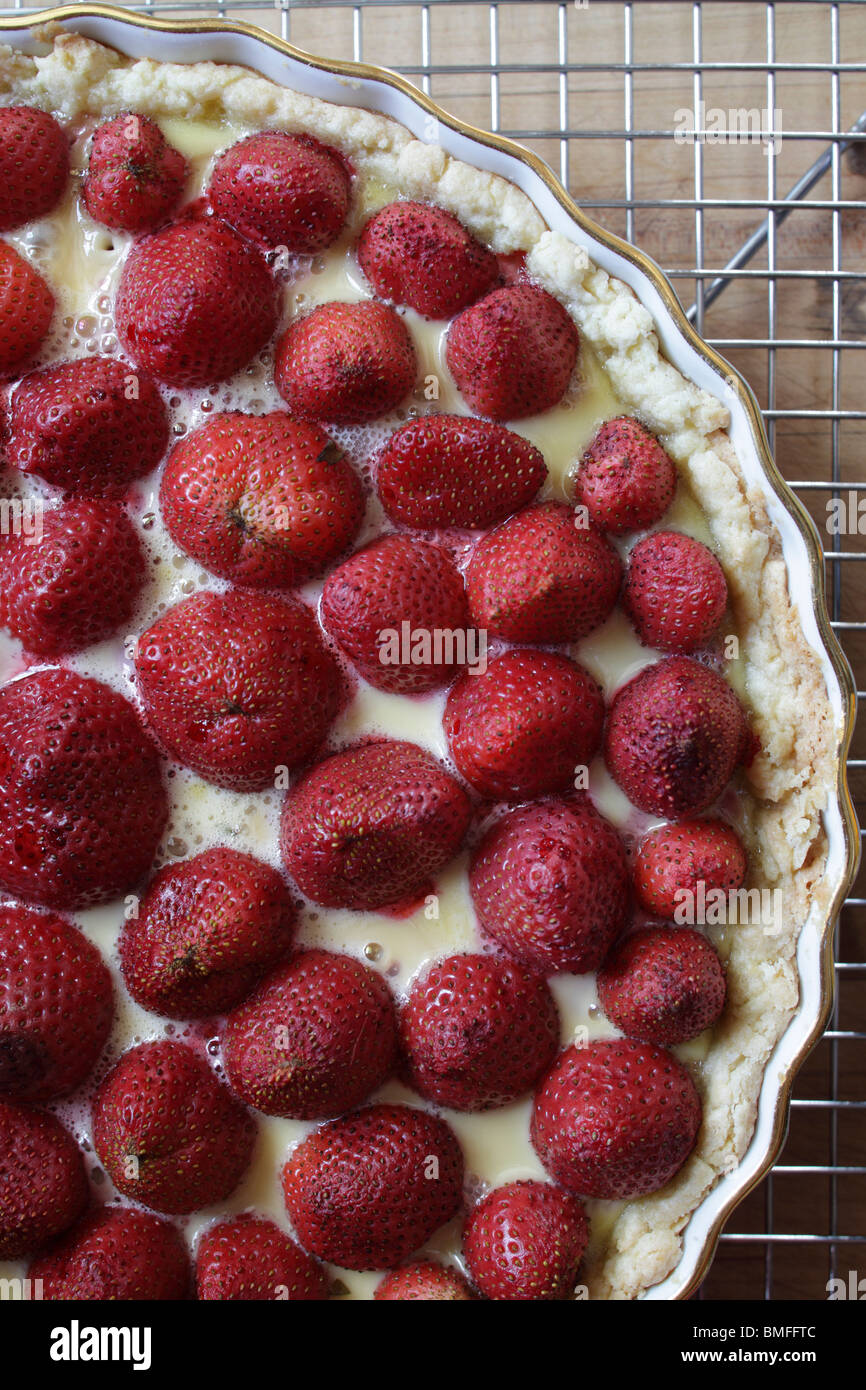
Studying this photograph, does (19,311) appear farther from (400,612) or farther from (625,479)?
(625,479)

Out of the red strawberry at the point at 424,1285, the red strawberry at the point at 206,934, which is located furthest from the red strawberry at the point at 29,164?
the red strawberry at the point at 424,1285

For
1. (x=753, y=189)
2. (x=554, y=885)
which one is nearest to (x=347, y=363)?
(x=554, y=885)

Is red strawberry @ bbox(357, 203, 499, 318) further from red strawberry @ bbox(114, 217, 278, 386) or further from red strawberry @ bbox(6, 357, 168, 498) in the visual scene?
red strawberry @ bbox(6, 357, 168, 498)

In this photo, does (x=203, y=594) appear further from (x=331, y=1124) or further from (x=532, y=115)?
(x=532, y=115)

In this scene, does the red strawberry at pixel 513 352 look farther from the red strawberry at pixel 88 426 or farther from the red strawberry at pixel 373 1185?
the red strawberry at pixel 373 1185
